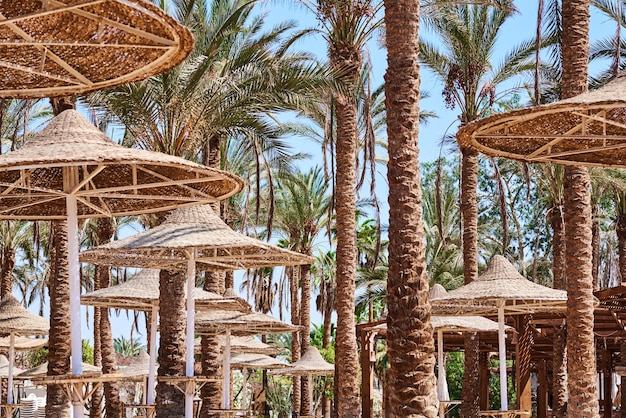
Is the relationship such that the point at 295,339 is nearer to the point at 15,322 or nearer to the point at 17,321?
the point at 17,321

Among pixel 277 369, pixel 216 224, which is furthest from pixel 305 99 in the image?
pixel 277 369

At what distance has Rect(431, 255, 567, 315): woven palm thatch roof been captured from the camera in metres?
18.9

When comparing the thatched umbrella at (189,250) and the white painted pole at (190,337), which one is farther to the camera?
the white painted pole at (190,337)

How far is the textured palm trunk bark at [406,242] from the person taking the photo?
1139cm

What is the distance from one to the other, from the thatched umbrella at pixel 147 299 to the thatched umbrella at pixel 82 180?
624 cm

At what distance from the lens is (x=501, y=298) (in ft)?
62.0

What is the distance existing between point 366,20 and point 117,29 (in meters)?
12.8

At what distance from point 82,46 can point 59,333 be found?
11949mm

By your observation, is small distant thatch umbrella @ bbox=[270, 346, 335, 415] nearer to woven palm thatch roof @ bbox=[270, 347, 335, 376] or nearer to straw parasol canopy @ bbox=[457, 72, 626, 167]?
woven palm thatch roof @ bbox=[270, 347, 335, 376]

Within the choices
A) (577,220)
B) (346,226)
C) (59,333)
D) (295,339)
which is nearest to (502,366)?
(346,226)

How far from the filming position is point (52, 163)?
10.4 metres

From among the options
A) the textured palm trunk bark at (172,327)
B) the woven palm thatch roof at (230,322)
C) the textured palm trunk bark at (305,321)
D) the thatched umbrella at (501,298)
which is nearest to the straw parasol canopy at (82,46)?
the textured palm trunk bark at (172,327)

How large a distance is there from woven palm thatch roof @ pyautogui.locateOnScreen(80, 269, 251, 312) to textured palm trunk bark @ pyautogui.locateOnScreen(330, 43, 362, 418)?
7.26ft

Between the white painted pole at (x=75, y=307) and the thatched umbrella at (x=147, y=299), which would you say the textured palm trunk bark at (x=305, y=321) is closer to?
the thatched umbrella at (x=147, y=299)
